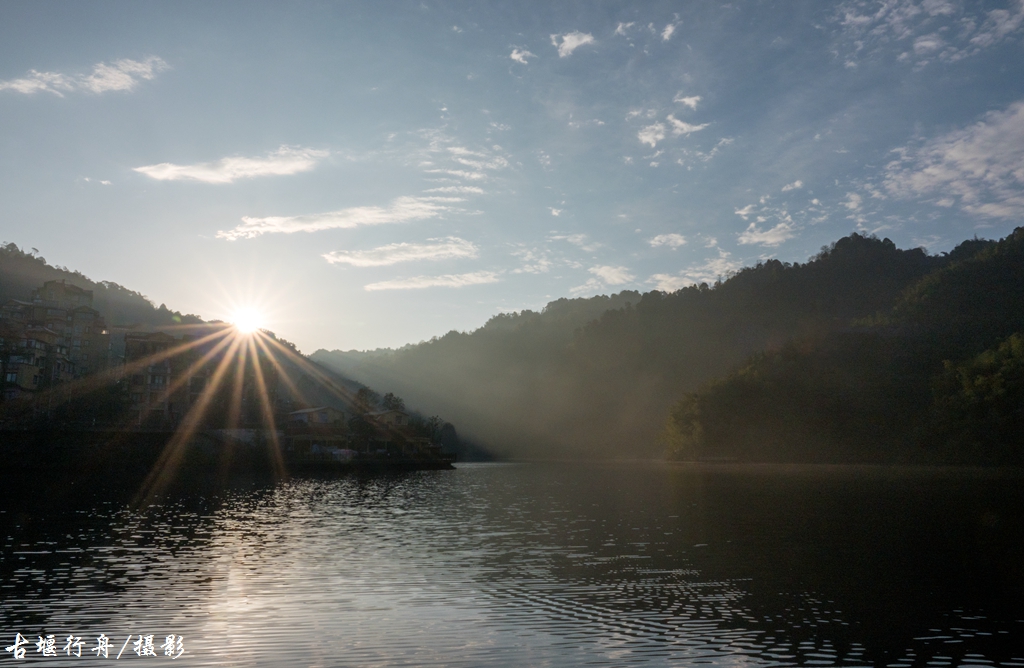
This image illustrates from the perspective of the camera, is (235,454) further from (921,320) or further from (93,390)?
(921,320)

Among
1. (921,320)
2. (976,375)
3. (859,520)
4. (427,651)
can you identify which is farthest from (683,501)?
(921,320)

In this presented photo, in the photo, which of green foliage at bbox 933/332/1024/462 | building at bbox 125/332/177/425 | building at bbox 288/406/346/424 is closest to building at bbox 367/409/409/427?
building at bbox 288/406/346/424

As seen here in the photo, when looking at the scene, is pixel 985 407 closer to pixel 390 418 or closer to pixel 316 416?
pixel 390 418

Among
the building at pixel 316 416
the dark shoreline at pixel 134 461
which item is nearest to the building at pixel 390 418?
the building at pixel 316 416

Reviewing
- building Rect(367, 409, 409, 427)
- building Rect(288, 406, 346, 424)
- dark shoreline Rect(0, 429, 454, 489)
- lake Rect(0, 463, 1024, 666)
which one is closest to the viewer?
lake Rect(0, 463, 1024, 666)

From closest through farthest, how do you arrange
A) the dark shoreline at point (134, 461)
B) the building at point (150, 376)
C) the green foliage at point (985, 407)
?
the dark shoreline at point (134, 461)
the green foliage at point (985, 407)
the building at point (150, 376)

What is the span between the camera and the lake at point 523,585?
52.3ft

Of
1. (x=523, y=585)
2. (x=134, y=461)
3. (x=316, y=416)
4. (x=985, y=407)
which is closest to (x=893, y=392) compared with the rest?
(x=985, y=407)

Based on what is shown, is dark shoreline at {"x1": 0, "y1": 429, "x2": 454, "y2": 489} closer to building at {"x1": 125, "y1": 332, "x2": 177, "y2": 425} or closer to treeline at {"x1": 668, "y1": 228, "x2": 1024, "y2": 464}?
building at {"x1": 125, "y1": 332, "x2": 177, "y2": 425}

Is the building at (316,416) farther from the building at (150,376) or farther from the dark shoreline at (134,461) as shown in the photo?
the building at (150,376)

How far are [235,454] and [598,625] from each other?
89385 mm

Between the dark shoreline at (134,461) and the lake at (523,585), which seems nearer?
the lake at (523,585)

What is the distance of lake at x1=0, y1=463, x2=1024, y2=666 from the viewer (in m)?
15.9

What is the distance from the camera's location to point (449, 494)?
63.7m
